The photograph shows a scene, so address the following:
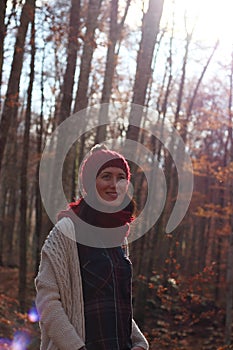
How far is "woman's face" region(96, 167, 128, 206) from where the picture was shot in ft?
9.59

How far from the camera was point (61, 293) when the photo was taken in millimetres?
2650

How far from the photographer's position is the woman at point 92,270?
8.60 ft

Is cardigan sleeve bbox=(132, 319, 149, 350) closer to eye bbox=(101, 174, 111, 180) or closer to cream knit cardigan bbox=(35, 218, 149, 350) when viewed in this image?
cream knit cardigan bbox=(35, 218, 149, 350)

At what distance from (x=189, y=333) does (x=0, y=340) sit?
8202 millimetres

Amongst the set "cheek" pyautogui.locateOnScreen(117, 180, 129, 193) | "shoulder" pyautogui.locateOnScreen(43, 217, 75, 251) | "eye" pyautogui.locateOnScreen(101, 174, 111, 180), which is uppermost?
"eye" pyautogui.locateOnScreen(101, 174, 111, 180)

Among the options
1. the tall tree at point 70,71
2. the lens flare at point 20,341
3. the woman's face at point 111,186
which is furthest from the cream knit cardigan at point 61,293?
the tall tree at point 70,71

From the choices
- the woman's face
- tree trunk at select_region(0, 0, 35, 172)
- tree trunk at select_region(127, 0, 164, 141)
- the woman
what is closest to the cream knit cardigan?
the woman

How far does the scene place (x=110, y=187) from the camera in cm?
293

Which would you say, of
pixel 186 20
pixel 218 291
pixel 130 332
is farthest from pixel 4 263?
pixel 130 332

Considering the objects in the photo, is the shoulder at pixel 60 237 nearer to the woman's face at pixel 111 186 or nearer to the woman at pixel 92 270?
the woman at pixel 92 270

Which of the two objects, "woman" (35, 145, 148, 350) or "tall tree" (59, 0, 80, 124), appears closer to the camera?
"woman" (35, 145, 148, 350)

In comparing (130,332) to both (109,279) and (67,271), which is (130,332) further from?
(67,271)

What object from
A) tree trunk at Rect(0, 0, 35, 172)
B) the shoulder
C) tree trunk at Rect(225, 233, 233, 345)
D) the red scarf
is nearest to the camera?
the shoulder

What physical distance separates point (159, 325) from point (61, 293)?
43.7 feet
